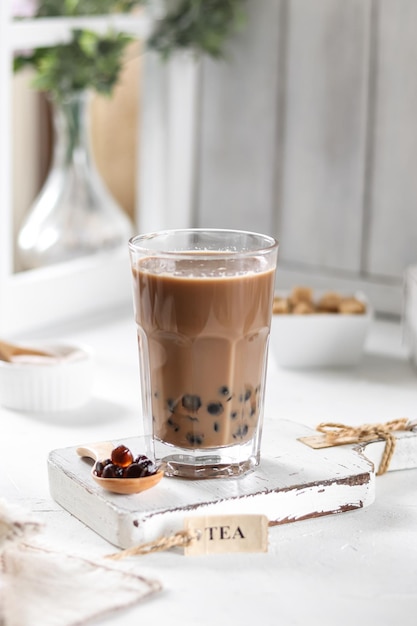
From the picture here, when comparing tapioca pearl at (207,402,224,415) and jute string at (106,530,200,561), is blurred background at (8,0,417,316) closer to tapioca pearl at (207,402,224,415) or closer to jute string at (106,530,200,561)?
tapioca pearl at (207,402,224,415)

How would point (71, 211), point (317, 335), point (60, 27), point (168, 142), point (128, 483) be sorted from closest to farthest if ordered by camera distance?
point (128, 483) < point (317, 335) < point (60, 27) < point (71, 211) < point (168, 142)

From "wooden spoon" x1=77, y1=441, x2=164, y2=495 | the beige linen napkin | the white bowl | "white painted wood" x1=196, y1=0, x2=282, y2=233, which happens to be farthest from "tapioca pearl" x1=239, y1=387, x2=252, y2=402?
"white painted wood" x1=196, y1=0, x2=282, y2=233

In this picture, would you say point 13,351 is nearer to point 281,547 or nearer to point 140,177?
point 281,547

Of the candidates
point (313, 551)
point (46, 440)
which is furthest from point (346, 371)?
point (313, 551)

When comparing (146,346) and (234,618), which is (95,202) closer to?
(146,346)

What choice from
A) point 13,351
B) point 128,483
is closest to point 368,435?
point 128,483

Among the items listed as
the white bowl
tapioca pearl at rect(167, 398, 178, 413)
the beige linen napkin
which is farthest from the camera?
the white bowl
